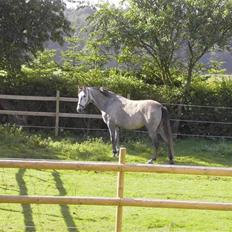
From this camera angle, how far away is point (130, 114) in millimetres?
14289

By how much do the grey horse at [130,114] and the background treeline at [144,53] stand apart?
361cm

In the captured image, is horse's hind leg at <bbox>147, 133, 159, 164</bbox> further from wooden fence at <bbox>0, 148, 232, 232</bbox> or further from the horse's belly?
wooden fence at <bbox>0, 148, 232, 232</bbox>

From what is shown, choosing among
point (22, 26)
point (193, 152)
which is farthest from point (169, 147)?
point (22, 26)

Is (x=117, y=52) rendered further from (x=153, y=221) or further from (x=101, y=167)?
(x=101, y=167)

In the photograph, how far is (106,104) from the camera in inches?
579

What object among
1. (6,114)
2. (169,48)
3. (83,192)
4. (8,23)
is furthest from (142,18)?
(83,192)

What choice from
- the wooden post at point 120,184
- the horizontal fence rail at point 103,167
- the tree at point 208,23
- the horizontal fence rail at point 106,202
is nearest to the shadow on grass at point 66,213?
the wooden post at point 120,184

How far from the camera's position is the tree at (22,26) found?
57.1 feet

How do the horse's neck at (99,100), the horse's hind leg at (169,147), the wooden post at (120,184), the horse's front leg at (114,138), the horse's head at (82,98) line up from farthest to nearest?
1. the horse's head at (82,98)
2. the horse's neck at (99,100)
3. the horse's front leg at (114,138)
4. the horse's hind leg at (169,147)
5. the wooden post at (120,184)

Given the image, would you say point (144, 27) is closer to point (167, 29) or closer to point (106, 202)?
point (167, 29)

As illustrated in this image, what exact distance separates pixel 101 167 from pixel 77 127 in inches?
499

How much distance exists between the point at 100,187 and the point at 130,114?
14.7 feet

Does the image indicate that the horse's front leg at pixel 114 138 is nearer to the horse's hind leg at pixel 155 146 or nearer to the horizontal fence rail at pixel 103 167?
the horse's hind leg at pixel 155 146

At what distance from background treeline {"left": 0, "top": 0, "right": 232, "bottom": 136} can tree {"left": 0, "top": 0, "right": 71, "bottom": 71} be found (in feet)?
0.11
